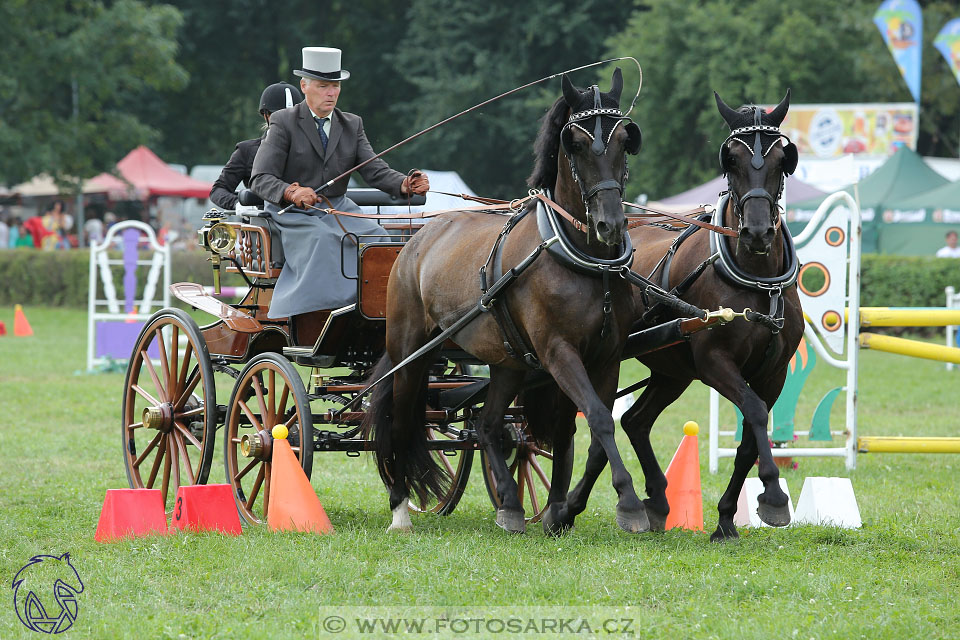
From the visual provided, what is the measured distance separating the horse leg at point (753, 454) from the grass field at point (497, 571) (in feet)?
0.53

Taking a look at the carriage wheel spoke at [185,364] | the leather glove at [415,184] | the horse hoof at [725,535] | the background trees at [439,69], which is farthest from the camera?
the background trees at [439,69]

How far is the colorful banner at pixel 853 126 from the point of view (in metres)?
28.4

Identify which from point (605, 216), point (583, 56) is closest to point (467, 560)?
point (605, 216)

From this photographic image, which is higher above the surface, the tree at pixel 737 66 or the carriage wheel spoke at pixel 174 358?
the tree at pixel 737 66

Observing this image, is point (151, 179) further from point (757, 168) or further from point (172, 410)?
point (757, 168)

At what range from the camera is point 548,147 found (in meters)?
5.79

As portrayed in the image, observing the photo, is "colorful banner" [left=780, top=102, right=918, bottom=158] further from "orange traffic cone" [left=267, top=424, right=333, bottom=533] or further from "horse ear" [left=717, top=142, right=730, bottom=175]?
"orange traffic cone" [left=267, top=424, right=333, bottom=533]

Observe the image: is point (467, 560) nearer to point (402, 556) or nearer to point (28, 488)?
point (402, 556)

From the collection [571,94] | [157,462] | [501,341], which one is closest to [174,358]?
[157,462]

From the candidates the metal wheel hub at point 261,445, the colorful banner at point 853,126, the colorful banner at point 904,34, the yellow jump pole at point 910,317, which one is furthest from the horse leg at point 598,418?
the colorful banner at point 853,126

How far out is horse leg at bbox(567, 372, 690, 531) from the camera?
19.2 ft

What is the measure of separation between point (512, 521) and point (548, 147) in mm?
1866

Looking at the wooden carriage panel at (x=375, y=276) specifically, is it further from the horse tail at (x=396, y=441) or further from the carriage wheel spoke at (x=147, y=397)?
the carriage wheel spoke at (x=147, y=397)

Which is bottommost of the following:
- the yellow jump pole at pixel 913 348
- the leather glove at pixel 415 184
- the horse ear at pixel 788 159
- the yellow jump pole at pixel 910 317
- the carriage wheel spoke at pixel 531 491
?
the carriage wheel spoke at pixel 531 491
